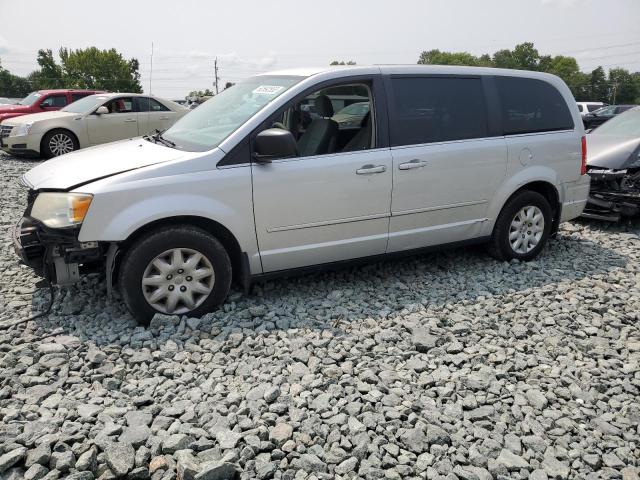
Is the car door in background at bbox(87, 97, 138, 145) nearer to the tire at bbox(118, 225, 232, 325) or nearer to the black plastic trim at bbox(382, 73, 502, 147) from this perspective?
the black plastic trim at bbox(382, 73, 502, 147)

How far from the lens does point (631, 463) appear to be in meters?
2.73

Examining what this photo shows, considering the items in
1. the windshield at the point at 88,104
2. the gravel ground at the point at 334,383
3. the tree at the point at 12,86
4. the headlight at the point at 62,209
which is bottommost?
the gravel ground at the point at 334,383

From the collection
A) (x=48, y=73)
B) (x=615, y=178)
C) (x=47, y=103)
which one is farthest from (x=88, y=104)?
(x=48, y=73)

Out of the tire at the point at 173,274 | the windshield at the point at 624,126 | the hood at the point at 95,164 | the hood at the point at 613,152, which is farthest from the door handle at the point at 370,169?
the windshield at the point at 624,126

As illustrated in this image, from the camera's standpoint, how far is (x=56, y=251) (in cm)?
386

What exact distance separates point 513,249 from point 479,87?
1658mm

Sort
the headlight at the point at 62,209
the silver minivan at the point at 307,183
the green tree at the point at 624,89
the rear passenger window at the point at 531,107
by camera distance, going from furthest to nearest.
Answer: the green tree at the point at 624,89 < the rear passenger window at the point at 531,107 < the silver minivan at the point at 307,183 < the headlight at the point at 62,209

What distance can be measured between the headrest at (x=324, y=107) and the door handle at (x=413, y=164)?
77 centimetres

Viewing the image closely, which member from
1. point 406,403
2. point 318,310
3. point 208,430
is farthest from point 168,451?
point 318,310

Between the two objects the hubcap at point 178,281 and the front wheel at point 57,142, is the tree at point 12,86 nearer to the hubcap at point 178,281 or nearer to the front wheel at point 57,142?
the front wheel at point 57,142

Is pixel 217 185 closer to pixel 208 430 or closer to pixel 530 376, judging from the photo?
pixel 208 430

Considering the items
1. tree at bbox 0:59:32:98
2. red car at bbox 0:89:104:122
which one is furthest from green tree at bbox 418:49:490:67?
red car at bbox 0:89:104:122

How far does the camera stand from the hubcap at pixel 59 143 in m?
12.2

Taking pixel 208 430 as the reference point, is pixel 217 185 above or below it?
above
